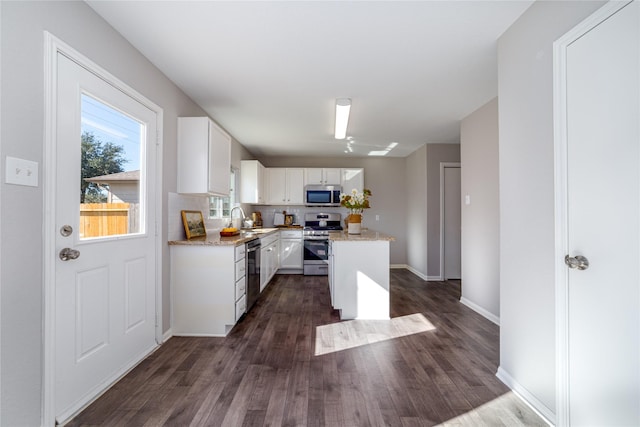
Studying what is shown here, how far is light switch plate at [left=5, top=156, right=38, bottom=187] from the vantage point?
55.2 inches

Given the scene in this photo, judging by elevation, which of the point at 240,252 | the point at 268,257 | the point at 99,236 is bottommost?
the point at 268,257

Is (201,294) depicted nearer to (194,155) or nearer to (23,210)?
(194,155)

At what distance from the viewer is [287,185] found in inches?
246

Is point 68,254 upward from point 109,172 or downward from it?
downward

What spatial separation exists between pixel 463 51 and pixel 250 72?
182 centimetres

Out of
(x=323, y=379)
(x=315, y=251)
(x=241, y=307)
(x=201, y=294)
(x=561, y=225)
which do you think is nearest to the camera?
(x=561, y=225)

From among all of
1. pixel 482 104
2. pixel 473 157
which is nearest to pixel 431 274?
pixel 473 157

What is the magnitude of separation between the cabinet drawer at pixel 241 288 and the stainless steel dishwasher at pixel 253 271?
0.36 feet

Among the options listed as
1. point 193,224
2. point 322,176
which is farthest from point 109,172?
point 322,176

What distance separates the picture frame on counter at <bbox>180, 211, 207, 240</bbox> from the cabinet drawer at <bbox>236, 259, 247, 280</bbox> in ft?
1.95

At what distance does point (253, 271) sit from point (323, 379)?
6.12ft

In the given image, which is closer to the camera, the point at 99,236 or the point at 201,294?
the point at 99,236

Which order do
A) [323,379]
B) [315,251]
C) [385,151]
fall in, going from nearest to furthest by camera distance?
[323,379] → [315,251] → [385,151]

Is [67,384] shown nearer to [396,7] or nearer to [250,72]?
[250,72]
